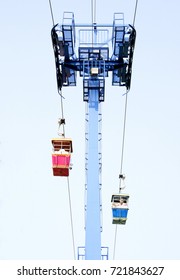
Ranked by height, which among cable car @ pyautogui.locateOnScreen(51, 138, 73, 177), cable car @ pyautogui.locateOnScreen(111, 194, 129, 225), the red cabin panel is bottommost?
cable car @ pyautogui.locateOnScreen(111, 194, 129, 225)

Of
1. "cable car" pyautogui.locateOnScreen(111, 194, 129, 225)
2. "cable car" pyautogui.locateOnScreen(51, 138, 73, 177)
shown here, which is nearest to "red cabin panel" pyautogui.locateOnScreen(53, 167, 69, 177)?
"cable car" pyautogui.locateOnScreen(51, 138, 73, 177)

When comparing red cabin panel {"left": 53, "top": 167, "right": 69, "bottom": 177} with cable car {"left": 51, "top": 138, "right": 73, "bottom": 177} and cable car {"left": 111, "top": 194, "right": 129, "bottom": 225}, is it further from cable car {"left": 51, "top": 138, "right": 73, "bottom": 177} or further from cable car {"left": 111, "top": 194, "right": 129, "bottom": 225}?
cable car {"left": 111, "top": 194, "right": 129, "bottom": 225}

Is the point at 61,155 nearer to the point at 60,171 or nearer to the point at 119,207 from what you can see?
the point at 60,171

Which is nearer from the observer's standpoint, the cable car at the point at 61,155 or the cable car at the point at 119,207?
the cable car at the point at 61,155

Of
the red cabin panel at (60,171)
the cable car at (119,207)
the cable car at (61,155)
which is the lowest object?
the cable car at (119,207)

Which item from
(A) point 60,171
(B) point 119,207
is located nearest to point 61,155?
(A) point 60,171

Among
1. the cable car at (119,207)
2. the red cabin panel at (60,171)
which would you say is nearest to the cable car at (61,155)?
the red cabin panel at (60,171)

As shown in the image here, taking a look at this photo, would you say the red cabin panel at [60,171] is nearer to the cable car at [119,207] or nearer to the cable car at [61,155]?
the cable car at [61,155]
